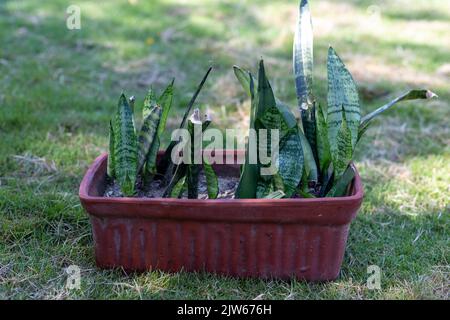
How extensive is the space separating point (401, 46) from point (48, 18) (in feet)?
9.27

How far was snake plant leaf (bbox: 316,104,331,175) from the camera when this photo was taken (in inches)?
79.7

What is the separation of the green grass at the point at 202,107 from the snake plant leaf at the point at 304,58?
2.02 feet

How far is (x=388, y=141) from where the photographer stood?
129 inches

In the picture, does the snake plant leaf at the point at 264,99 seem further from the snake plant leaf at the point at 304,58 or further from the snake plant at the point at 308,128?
the snake plant leaf at the point at 304,58

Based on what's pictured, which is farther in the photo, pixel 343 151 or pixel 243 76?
pixel 243 76

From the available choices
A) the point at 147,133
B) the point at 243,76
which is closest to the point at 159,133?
the point at 147,133

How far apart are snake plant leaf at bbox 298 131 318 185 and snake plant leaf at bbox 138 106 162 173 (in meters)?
0.47

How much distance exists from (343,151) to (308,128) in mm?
182

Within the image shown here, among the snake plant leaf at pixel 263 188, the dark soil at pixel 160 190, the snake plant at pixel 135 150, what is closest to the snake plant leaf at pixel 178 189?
the snake plant at pixel 135 150

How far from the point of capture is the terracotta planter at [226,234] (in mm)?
1897

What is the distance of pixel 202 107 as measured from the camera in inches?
144

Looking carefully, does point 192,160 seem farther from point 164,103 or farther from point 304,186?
point 304,186

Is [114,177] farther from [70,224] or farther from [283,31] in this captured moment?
[283,31]

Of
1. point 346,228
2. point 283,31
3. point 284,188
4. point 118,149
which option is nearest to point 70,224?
point 118,149
